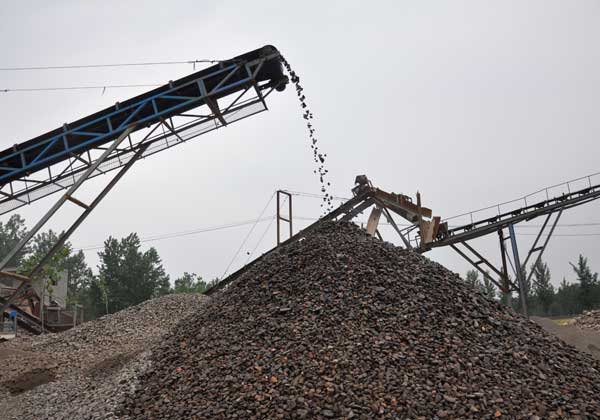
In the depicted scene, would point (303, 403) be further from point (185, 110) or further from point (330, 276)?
point (185, 110)

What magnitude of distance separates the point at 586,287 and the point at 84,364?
137ft

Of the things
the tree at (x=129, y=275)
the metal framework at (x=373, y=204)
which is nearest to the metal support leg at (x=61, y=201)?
the metal framework at (x=373, y=204)

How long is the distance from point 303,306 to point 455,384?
2.46m

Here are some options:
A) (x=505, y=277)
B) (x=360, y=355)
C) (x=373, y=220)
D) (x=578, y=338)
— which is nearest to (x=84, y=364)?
(x=360, y=355)

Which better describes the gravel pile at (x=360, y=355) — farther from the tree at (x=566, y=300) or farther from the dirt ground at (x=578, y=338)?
the tree at (x=566, y=300)

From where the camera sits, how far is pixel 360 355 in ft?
19.9

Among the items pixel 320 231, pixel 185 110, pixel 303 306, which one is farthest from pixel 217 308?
pixel 185 110

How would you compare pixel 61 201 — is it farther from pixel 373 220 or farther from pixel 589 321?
pixel 589 321

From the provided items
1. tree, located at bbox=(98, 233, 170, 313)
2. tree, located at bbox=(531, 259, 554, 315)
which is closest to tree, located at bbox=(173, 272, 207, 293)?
tree, located at bbox=(98, 233, 170, 313)

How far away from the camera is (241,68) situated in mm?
9531

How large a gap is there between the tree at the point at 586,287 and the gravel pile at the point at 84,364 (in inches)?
1416

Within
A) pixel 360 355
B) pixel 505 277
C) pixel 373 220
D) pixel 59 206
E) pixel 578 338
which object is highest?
pixel 373 220

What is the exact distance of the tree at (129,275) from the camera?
38.7m

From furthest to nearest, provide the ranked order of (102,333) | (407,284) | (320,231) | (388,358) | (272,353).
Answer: (102,333), (320,231), (407,284), (272,353), (388,358)
